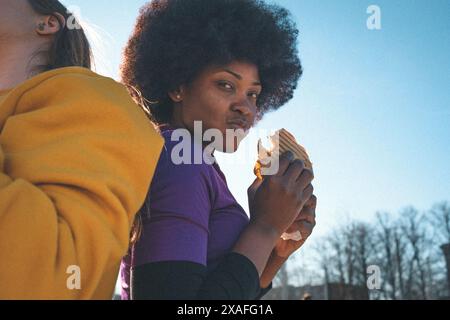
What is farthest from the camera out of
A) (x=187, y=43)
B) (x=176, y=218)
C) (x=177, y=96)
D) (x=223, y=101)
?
(x=187, y=43)

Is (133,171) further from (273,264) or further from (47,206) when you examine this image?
(273,264)

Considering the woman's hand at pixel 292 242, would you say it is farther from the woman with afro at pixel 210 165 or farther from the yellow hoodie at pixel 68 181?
the yellow hoodie at pixel 68 181

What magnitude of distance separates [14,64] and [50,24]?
25 centimetres

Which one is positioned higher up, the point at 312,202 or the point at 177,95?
the point at 177,95

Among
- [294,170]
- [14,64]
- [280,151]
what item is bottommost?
[294,170]

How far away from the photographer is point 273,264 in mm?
1954

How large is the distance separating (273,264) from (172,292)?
0.72 m

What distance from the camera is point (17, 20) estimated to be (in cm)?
164

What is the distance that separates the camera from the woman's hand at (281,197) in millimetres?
1587

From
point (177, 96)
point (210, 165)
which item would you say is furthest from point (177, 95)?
point (210, 165)

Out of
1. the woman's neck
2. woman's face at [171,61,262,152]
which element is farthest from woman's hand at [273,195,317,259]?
the woman's neck

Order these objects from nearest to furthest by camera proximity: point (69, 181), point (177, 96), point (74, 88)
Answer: point (69, 181)
point (74, 88)
point (177, 96)

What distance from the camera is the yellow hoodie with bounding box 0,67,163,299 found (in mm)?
966

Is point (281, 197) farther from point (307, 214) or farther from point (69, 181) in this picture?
point (69, 181)
